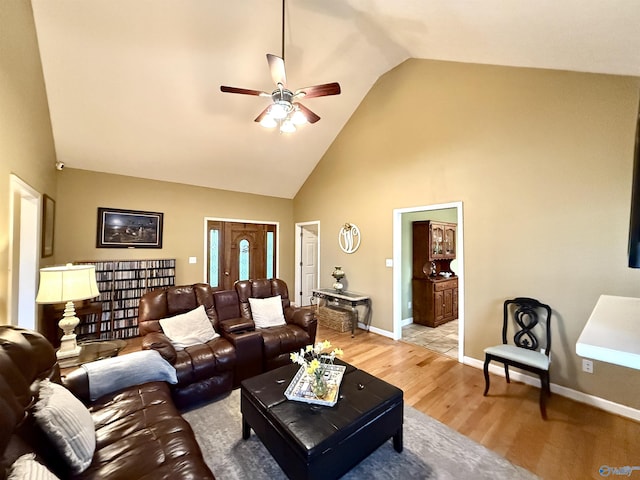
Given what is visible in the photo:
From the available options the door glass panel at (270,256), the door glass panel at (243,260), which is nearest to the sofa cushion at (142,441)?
the door glass panel at (243,260)

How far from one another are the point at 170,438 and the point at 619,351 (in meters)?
2.00

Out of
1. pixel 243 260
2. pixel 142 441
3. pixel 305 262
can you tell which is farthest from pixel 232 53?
pixel 305 262

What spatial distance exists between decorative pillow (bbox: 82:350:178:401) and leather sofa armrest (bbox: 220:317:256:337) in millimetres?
733

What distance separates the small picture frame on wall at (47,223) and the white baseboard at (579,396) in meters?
5.53

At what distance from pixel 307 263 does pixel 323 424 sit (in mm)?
5029

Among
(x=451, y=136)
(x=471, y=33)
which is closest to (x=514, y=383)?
(x=451, y=136)

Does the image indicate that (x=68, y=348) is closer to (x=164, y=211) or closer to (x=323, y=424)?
(x=323, y=424)

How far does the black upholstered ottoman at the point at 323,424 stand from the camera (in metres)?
1.45

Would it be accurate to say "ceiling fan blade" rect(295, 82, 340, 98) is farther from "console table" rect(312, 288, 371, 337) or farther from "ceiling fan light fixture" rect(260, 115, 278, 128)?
"console table" rect(312, 288, 371, 337)

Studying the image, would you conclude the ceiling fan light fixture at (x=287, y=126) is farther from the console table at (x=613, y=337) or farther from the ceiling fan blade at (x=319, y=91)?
the console table at (x=613, y=337)

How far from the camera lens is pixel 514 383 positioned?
9.33 feet

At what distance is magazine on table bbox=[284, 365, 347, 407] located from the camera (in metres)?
1.74

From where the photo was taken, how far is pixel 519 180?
2.90 metres

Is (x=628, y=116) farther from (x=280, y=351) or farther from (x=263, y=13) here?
(x=280, y=351)
